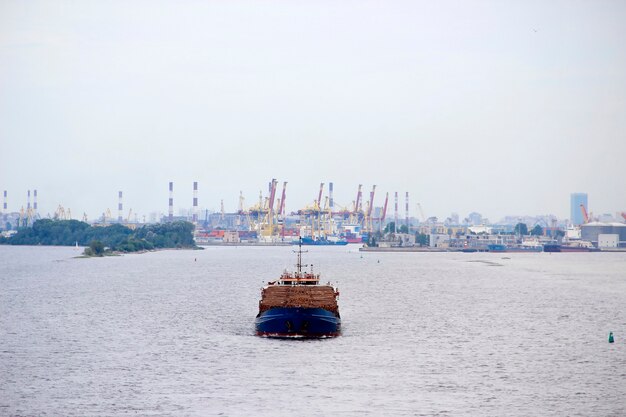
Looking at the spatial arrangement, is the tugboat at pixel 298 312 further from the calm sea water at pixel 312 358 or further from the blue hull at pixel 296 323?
the calm sea water at pixel 312 358

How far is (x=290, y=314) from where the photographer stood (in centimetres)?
6750

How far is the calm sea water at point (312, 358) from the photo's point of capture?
45625mm

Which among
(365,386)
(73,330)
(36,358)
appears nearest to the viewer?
(365,386)

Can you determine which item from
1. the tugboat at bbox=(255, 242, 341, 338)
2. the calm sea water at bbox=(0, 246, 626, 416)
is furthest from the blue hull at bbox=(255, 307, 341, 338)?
the calm sea water at bbox=(0, 246, 626, 416)

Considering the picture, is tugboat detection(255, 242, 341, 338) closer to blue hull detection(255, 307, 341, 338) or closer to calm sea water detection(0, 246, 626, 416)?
blue hull detection(255, 307, 341, 338)

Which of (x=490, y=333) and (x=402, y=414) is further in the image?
(x=490, y=333)

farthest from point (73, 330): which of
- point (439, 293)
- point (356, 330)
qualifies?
point (439, 293)

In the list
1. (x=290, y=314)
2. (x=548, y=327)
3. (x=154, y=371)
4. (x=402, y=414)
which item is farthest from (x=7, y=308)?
(x=402, y=414)

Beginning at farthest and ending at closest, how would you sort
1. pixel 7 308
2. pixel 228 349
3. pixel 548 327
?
pixel 7 308 < pixel 548 327 < pixel 228 349

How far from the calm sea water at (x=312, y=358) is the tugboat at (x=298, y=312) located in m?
1.82

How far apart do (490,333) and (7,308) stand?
4354cm

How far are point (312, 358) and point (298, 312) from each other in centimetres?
984

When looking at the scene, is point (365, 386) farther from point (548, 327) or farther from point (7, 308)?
point (7, 308)

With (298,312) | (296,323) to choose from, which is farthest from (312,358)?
(298,312)
